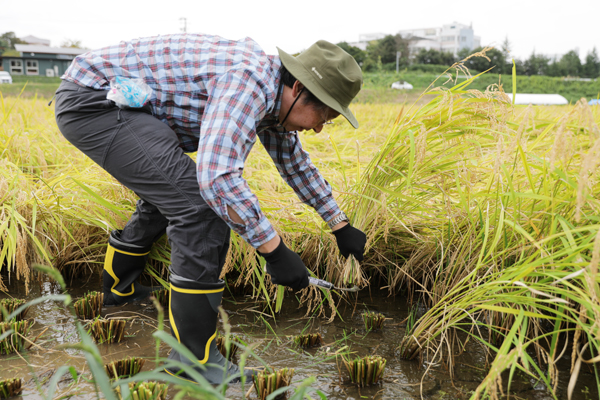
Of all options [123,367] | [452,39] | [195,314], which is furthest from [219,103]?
[452,39]

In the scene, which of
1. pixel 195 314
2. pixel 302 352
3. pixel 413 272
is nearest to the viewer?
pixel 195 314

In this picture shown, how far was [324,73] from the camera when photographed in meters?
1.51

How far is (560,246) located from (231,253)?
1.50 m

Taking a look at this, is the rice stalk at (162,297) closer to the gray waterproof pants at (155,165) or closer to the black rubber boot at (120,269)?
the black rubber boot at (120,269)

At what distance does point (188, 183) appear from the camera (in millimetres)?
1495

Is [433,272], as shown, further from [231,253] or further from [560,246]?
[231,253]

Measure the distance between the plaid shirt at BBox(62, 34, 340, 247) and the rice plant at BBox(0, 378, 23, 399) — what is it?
0.87 metres

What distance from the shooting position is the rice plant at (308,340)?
5.88 ft

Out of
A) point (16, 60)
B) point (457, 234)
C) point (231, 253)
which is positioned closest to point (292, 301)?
point (231, 253)

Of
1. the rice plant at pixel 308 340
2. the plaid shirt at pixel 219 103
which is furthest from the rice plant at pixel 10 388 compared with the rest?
the rice plant at pixel 308 340

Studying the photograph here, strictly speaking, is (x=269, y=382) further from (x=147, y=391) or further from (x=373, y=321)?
(x=373, y=321)

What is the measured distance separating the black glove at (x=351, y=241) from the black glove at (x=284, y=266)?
407 mm

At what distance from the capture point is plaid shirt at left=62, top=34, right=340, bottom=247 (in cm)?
134

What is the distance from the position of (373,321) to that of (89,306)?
1354 millimetres
